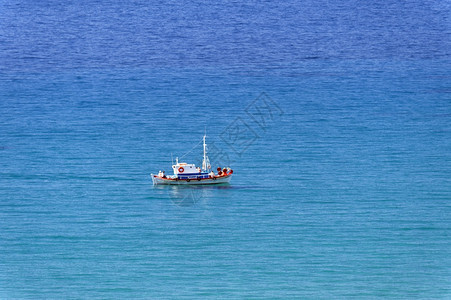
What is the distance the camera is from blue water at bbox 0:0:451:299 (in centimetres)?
5169

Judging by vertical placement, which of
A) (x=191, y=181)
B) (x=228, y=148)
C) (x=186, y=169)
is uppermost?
(x=228, y=148)

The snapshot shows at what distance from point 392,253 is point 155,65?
62978 millimetres

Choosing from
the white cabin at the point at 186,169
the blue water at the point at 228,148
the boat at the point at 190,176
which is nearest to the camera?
the blue water at the point at 228,148

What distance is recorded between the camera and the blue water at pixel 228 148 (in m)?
51.7

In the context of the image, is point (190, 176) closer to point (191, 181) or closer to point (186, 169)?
point (191, 181)

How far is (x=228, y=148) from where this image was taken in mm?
78188

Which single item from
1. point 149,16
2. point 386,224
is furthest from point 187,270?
point 149,16

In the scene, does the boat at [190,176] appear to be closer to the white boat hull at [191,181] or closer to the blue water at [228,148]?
the white boat hull at [191,181]

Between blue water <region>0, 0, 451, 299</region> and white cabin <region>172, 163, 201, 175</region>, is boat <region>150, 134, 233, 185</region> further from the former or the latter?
blue water <region>0, 0, 451, 299</region>

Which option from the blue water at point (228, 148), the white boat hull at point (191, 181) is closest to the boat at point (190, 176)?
the white boat hull at point (191, 181)

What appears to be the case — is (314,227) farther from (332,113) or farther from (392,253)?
(332,113)

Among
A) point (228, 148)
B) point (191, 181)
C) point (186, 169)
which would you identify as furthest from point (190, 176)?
point (228, 148)

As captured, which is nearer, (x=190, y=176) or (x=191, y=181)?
(x=191, y=181)

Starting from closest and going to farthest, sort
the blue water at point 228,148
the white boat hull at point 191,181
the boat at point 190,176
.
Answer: the blue water at point 228,148
the white boat hull at point 191,181
the boat at point 190,176
